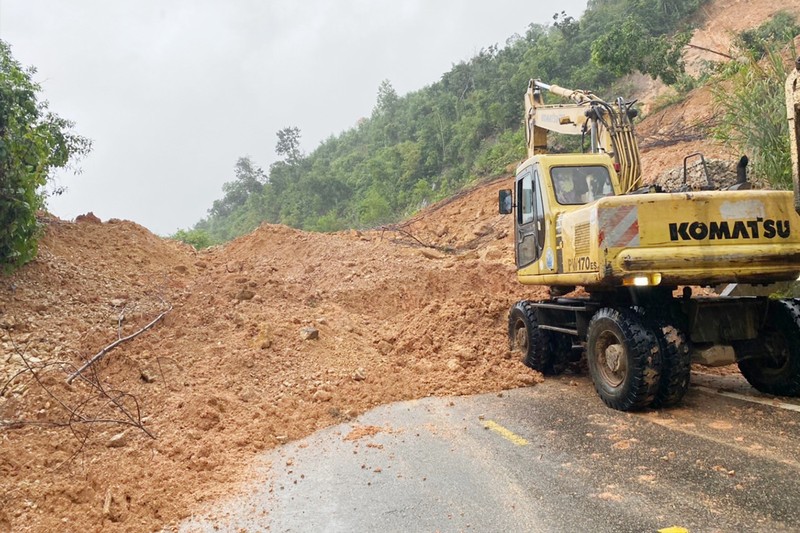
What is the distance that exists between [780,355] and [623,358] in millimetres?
1735

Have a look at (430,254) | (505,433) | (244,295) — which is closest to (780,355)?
(505,433)

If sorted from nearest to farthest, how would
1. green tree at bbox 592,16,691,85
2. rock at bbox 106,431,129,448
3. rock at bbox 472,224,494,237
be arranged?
rock at bbox 106,431,129,448 → rock at bbox 472,224,494,237 → green tree at bbox 592,16,691,85

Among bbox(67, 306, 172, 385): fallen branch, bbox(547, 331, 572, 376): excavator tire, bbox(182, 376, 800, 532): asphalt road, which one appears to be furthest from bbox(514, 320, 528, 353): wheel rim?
bbox(67, 306, 172, 385): fallen branch

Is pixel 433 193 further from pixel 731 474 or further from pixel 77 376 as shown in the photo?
pixel 731 474

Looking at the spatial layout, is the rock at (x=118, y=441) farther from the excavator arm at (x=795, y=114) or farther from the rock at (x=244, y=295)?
the excavator arm at (x=795, y=114)

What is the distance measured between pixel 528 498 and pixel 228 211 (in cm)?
6446

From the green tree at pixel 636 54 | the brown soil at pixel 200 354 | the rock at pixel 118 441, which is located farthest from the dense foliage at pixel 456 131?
the rock at pixel 118 441

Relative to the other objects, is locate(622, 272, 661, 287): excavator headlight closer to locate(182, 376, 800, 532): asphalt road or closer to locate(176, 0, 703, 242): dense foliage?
locate(182, 376, 800, 532): asphalt road

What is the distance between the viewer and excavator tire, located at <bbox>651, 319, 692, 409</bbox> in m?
5.55

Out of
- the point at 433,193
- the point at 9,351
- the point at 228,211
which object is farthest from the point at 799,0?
the point at 228,211

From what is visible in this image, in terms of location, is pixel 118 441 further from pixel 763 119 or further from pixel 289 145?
pixel 289 145

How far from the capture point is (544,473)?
449cm

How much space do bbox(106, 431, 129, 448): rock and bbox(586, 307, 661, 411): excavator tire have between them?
482 cm

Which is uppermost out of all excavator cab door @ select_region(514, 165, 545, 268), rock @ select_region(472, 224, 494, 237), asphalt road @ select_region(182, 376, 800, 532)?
rock @ select_region(472, 224, 494, 237)
